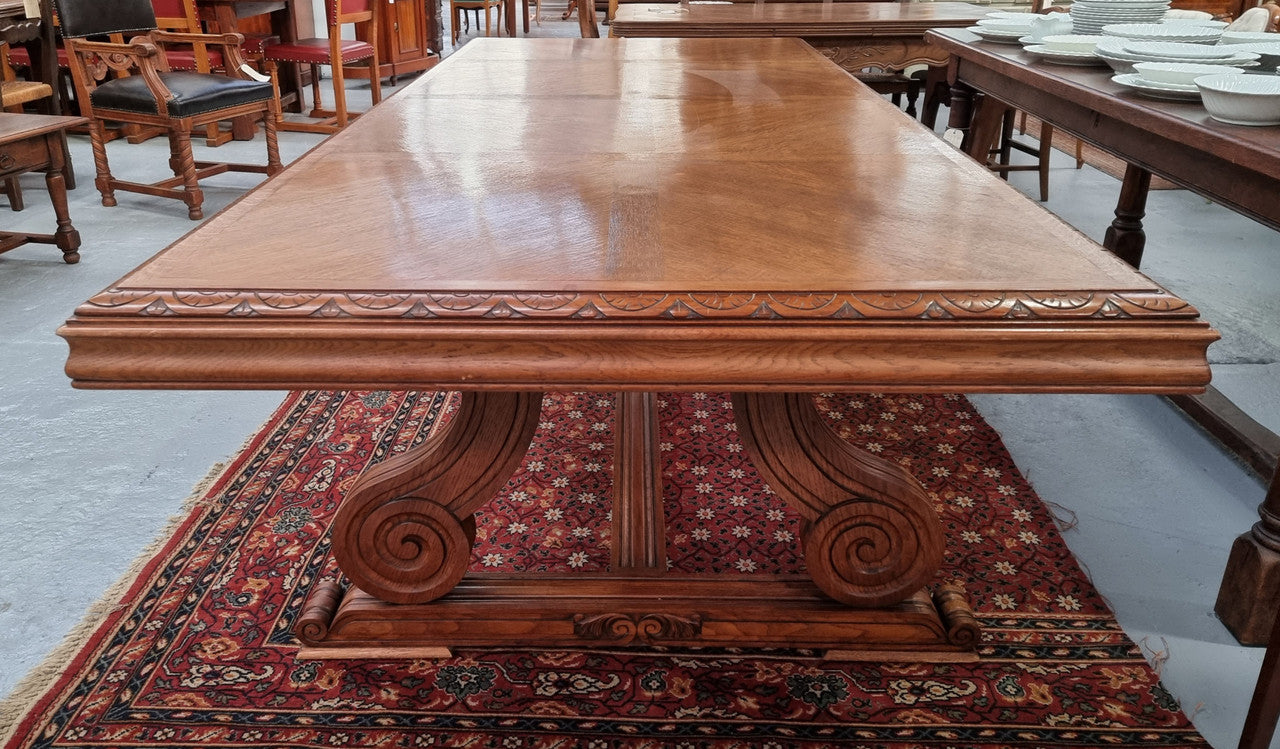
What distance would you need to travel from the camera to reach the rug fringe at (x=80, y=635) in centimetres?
139

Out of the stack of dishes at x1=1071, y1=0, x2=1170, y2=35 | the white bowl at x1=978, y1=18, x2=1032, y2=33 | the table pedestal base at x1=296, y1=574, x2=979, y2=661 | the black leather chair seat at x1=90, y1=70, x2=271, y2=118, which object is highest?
the stack of dishes at x1=1071, y1=0, x2=1170, y2=35

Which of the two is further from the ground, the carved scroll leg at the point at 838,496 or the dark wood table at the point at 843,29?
the dark wood table at the point at 843,29

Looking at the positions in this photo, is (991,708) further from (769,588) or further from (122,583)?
(122,583)

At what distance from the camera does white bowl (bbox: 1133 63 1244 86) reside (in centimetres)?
174

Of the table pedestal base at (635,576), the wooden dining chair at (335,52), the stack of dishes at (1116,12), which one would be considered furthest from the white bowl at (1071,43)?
the wooden dining chair at (335,52)

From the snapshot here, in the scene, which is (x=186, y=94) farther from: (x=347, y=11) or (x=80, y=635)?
(x=80, y=635)

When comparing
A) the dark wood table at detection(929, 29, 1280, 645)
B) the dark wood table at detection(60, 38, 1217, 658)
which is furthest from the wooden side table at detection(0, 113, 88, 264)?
the dark wood table at detection(929, 29, 1280, 645)

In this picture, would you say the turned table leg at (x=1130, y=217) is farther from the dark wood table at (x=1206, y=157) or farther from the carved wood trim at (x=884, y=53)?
the carved wood trim at (x=884, y=53)

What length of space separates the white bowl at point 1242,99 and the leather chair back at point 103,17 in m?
4.33

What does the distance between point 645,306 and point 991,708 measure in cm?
93

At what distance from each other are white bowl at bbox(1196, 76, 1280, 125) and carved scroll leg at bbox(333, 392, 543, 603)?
50.5 inches

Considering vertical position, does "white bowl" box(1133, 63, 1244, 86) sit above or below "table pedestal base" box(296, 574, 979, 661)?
above

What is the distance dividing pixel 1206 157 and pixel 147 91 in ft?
13.1

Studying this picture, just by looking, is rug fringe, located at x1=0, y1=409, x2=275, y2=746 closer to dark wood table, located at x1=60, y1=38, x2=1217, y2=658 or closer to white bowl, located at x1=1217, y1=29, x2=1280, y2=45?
dark wood table, located at x1=60, y1=38, x2=1217, y2=658
